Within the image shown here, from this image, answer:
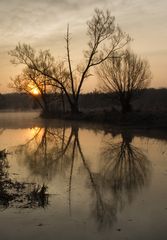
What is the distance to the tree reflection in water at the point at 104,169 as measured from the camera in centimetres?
789

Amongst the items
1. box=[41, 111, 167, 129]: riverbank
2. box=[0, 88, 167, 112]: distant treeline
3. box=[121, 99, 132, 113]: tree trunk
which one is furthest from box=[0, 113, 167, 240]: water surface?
box=[0, 88, 167, 112]: distant treeline

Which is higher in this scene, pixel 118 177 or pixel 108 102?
pixel 108 102

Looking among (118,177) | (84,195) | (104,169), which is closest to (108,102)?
(104,169)

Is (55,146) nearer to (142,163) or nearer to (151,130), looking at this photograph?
(142,163)

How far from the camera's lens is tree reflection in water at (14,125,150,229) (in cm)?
789

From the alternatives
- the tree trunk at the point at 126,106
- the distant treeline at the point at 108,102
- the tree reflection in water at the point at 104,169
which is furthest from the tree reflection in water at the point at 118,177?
the distant treeline at the point at 108,102

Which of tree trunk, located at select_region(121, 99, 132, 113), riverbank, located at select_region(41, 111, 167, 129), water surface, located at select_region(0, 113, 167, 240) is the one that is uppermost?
tree trunk, located at select_region(121, 99, 132, 113)

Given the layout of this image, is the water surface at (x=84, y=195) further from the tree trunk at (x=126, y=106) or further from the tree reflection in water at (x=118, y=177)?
the tree trunk at (x=126, y=106)

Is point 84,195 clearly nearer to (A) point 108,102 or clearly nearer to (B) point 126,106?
(B) point 126,106

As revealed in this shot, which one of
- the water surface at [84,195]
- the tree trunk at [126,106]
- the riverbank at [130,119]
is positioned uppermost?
the tree trunk at [126,106]

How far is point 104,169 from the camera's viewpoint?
1177 centimetres

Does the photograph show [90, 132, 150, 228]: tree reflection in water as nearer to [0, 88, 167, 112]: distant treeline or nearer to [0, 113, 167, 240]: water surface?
[0, 113, 167, 240]: water surface

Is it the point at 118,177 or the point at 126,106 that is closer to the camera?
the point at 118,177

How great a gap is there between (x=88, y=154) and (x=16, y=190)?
6.35 metres
